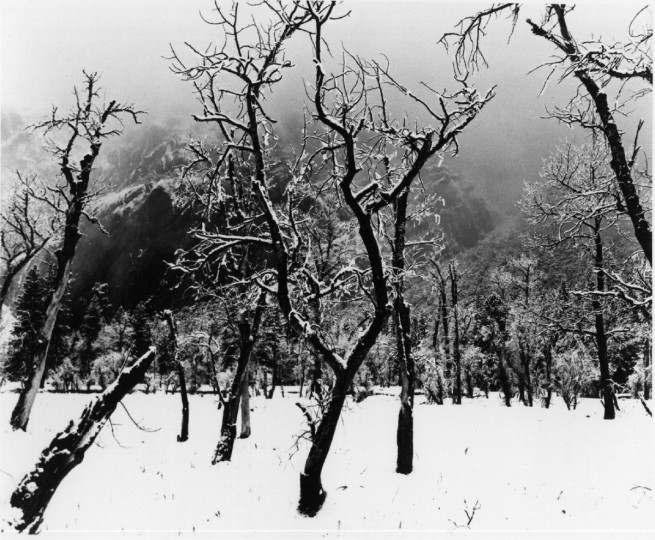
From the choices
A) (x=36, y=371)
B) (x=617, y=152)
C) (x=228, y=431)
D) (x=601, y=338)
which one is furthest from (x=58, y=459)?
(x=601, y=338)

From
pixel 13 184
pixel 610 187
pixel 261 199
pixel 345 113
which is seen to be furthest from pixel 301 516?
pixel 13 184

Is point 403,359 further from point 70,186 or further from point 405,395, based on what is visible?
point 70,186

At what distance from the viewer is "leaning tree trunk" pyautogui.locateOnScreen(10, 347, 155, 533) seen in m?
4.29

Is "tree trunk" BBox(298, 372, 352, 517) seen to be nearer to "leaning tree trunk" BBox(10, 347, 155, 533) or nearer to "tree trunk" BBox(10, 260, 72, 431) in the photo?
"leaning tree trunk" BBox(10, 347, 155, 533)

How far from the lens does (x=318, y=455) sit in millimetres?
6203

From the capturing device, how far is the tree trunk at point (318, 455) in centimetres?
621

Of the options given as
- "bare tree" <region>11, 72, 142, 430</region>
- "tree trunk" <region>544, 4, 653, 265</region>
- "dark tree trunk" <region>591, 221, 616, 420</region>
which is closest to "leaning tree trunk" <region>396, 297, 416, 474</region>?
"tree trunk" <region>544, 4, 653, 265</region>

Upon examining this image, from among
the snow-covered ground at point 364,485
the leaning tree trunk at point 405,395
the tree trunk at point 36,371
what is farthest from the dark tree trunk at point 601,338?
the tree trunk at point 36,371

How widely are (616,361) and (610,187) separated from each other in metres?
42.5

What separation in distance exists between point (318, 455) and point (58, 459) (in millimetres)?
3481

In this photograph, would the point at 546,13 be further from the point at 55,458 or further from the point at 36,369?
the point at 36,369

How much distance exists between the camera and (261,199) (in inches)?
249

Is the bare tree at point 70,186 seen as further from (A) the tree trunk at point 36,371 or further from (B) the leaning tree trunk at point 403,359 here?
(B) the leaning tree trunk at point 403,359

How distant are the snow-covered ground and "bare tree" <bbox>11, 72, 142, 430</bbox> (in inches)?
53.7
